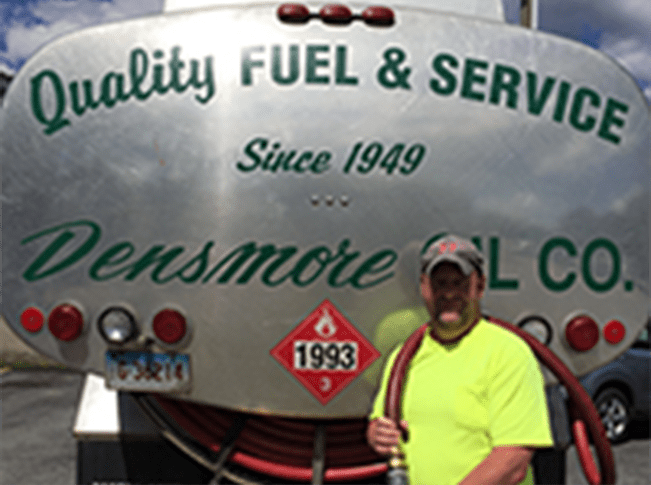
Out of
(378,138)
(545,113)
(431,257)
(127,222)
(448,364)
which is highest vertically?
(545,113)

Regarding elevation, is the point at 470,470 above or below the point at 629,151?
below

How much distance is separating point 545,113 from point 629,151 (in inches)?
15.0

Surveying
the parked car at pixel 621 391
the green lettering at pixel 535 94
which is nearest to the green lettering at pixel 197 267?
the green lettering at pixel 535 94

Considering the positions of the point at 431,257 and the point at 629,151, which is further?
the point at 629,151

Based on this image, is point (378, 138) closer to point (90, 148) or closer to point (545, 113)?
point (545, 113)

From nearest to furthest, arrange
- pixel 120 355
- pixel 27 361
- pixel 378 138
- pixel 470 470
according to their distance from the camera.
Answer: pixel 470 470 < pixel 378 138 < pixel 120 355 < pixel 27 361

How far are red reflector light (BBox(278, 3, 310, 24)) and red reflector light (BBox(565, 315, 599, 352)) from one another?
63.6 inches

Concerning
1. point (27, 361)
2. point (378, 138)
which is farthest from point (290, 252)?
point (27, 361)

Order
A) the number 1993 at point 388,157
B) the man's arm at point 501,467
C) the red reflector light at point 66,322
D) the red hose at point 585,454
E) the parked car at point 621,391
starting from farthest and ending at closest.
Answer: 1. the parked car at point 621,391
2. the red reflector light at point 66,322
3. the number 1993 at point 388,157
4. the red hose at point 585,454
5. the man's arm at point 501,467

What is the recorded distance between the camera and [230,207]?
2234 millimetres

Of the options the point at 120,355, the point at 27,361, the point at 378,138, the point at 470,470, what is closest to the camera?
the point at 470,470

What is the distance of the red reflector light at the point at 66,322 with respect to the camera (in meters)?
2.33

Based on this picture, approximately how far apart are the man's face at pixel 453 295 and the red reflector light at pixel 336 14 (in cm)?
114

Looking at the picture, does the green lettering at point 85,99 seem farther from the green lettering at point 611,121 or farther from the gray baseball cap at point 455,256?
the green lettering at point 611,121
